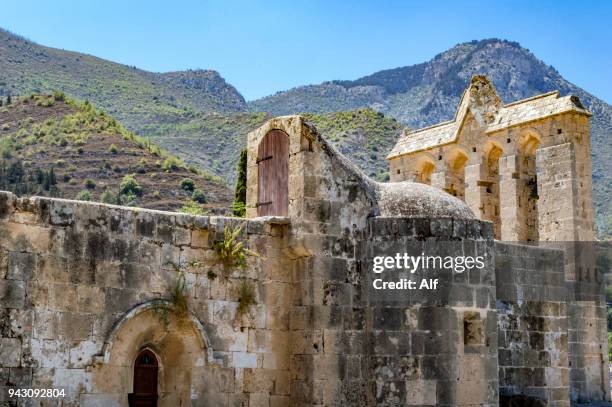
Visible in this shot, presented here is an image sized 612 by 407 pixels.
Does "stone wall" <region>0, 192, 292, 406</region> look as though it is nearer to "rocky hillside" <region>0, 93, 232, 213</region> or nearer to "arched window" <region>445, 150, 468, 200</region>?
"arched window" <region>445, 150, 468, 200</region>

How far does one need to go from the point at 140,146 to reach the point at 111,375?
47597mm

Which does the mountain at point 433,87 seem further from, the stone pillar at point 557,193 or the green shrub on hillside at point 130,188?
the stone pillar at point 557,193

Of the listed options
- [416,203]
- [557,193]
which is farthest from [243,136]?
[416,203]

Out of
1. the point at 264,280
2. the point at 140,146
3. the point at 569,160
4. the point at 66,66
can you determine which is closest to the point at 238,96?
the point at 66,66

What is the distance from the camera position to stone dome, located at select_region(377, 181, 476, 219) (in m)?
13.6

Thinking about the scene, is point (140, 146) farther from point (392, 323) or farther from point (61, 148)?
point (392, 323)

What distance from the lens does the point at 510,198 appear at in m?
21.9

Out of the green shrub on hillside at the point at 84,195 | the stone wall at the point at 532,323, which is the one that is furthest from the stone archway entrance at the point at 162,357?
the green shrub on hillside at the point at 84,195

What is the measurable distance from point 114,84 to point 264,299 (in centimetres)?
8469

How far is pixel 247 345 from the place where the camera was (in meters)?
12.9

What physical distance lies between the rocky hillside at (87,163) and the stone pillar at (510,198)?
26601 mm

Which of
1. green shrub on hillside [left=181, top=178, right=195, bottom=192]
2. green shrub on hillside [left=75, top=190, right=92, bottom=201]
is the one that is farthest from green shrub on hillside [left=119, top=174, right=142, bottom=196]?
green shrub on hillside [left=181, top=178, right=195, bottom=192]

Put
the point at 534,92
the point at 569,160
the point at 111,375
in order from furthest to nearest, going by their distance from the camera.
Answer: the point at 534,92
the point at 569,160
the point at 111,375

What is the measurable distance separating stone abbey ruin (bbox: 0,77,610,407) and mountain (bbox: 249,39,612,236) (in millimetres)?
100372
